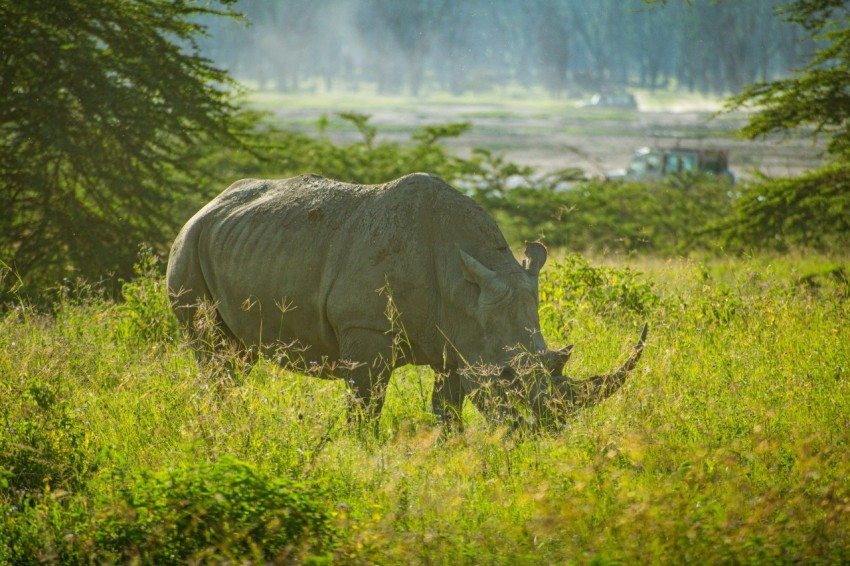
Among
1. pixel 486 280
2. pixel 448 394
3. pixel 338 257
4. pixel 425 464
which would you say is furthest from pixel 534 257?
pixel 425 464

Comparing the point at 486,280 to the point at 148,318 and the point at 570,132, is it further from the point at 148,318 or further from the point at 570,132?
the point at 570,132

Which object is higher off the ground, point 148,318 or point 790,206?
point 790,206

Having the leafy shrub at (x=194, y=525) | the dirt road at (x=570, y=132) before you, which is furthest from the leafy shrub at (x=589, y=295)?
the dirt road at (x=570, y=132)

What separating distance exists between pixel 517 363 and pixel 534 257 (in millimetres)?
956

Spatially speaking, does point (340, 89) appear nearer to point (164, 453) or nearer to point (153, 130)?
point (153, 130)

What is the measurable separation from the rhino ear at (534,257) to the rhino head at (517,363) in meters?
0.12

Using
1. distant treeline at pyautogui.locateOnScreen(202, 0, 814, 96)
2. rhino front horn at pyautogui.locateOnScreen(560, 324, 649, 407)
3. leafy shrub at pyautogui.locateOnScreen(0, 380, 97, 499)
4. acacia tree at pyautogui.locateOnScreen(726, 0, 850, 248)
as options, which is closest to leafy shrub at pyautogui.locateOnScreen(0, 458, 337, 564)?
leafy shrub at pyautogui.locateOnScreen(0, 380, 97, 499)

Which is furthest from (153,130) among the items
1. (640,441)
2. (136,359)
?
(640,441)

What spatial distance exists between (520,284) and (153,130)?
876 centimetres

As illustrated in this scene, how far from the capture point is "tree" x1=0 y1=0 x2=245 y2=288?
43.2 ft

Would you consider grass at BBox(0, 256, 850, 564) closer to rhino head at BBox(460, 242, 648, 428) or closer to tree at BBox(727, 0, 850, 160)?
rhino head at BBox(460, 242, 648, 428)

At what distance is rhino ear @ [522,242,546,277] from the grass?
0.93 m

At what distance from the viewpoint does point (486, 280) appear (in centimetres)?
646

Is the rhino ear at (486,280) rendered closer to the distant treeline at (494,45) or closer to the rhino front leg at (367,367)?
the rhino front leg at (367,367)
